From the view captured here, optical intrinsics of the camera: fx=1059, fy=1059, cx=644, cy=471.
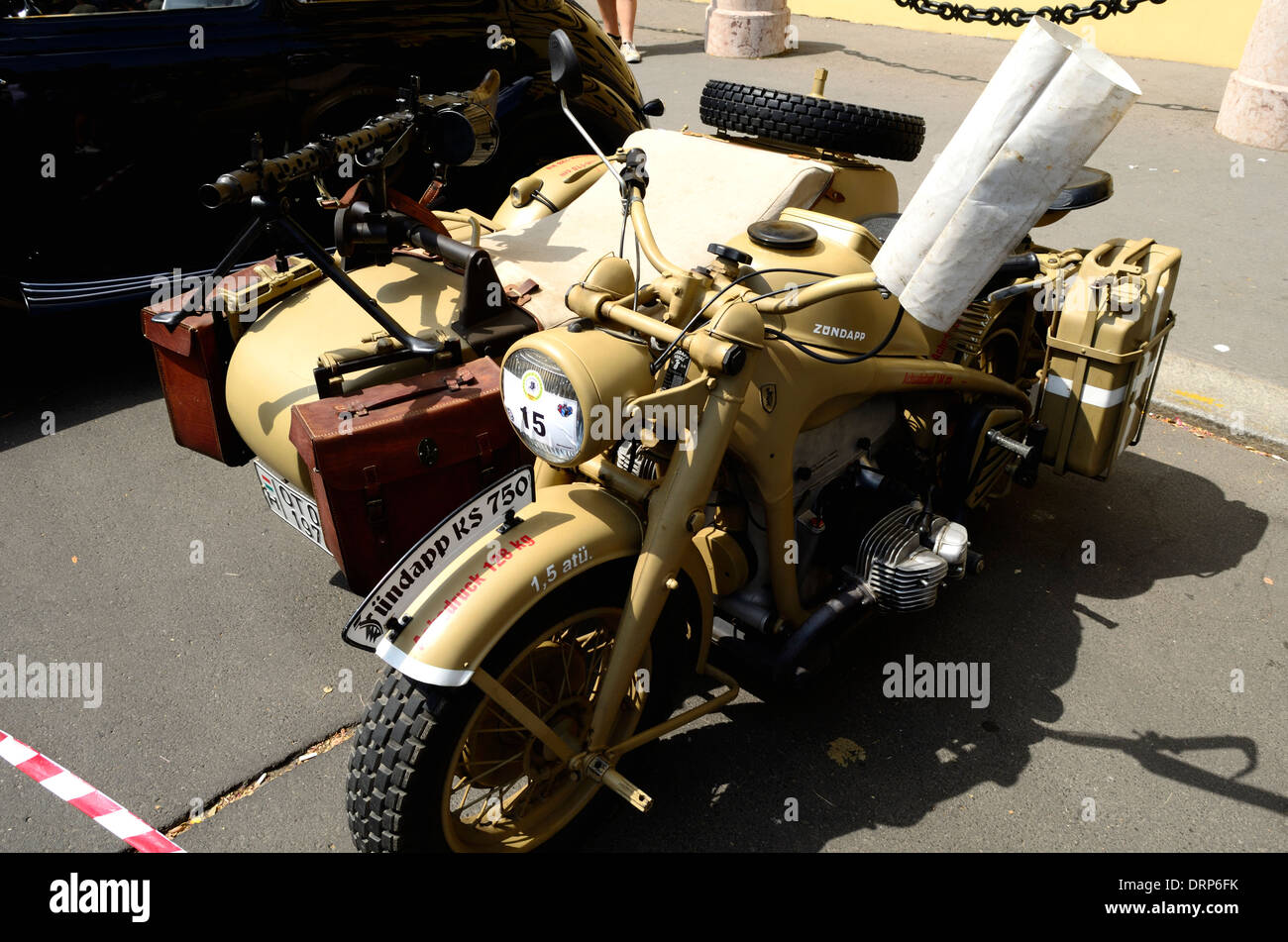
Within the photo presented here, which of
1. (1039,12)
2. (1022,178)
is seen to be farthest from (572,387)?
(1039,12)

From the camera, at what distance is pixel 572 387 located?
2.26 meters

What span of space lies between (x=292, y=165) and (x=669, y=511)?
1556mm

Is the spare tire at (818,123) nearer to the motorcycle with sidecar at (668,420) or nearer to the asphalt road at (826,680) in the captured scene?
the motorcycle with sidecar at (668,420)

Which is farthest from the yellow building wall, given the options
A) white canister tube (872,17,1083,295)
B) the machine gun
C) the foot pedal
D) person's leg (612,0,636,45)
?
the foot pedal

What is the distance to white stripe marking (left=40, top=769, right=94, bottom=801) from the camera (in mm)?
2857

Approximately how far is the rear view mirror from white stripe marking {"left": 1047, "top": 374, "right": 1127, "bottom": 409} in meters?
1.96

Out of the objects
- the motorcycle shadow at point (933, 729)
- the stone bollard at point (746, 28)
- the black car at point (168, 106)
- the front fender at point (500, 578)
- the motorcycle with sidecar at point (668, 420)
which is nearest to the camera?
the front fender at point (500, 578)

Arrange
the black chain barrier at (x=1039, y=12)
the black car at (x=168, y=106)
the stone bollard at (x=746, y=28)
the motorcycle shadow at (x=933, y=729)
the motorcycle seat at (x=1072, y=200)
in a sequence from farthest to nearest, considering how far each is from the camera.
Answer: the stone bollard at (x=746, y=28)
the black chain barrier at (x=1039, y=12)
the black car at (x=168, y=106)
the motorcycle seat at (x=1072, y=200)
the motorcycle shadow at (x=933, y=729)

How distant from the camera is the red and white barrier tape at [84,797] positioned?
8.90 feet

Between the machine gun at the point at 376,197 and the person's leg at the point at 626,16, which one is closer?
the machine gun at the point at 376,197

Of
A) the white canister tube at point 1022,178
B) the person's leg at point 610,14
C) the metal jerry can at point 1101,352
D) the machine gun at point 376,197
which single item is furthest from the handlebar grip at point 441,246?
the person's leg at point 610,14

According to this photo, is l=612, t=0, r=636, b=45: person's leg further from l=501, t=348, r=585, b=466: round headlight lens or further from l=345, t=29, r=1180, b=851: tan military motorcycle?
l=501, t=348, r=585, b=466: round headlight lens

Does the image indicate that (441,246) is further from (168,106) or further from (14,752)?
(168,106)

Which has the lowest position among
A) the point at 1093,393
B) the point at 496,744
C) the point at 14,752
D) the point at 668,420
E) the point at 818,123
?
the point at 14,752
